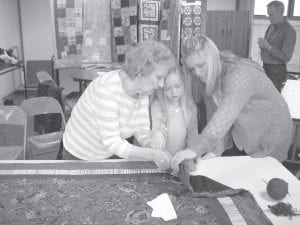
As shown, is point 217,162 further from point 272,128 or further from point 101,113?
point 101,113

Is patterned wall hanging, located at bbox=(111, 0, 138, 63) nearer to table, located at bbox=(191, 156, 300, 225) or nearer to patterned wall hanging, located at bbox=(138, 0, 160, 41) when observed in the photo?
patterned wall hanging, located at bbox=(138, 0, 160, 41)

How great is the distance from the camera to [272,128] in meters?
1.88

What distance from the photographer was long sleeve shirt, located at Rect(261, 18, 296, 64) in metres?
4.09

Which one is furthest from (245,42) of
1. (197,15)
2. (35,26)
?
(35,26)

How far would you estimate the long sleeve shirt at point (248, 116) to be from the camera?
171 centimetres

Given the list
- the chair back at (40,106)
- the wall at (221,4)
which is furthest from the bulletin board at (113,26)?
the chair back at (40,106)

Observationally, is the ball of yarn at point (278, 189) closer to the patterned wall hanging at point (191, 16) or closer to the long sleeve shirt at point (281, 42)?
the long sleeve shirt at point (281, 42)

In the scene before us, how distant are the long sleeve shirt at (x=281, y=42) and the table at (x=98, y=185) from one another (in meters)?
2.60

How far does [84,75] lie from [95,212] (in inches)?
139

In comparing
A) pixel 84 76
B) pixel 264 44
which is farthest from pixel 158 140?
pixel 84 76

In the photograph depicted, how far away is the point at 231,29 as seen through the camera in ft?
21.9

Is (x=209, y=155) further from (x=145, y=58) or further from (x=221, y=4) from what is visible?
(x=221, y=4)

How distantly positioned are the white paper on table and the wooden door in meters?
5.70

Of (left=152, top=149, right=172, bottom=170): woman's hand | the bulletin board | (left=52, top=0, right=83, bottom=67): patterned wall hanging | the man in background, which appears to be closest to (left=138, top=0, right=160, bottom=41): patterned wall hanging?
the bulletin board
